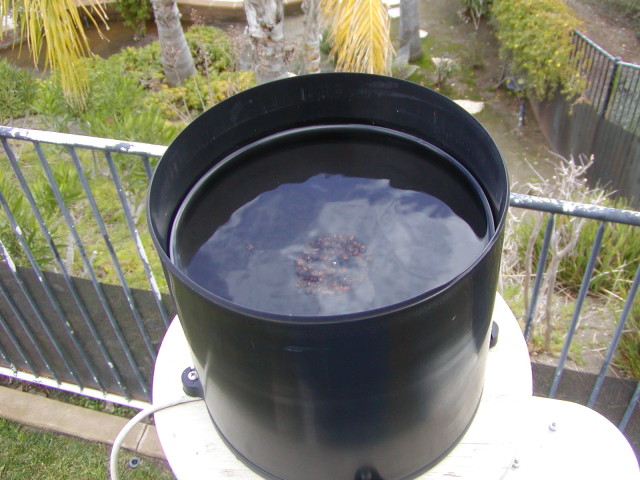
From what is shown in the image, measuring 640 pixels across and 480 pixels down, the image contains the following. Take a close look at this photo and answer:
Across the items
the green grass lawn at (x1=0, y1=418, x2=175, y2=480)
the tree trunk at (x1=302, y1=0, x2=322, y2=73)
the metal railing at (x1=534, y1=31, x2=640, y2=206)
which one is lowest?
the metal railing at (x1=534, y1=31, x2=640, y2=206)

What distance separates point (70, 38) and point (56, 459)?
3653 mm

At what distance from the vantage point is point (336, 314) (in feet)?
3.81

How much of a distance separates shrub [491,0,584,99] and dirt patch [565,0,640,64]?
1.66 metres

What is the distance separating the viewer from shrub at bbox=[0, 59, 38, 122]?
8.07m

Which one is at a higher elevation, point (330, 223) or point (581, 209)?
point (330, 223)

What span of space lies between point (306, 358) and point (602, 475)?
1100 mm

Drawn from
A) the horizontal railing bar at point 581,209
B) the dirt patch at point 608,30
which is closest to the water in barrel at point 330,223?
the horizontal railing bar at point 581,209

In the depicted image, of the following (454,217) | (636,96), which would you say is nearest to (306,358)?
(454,217)

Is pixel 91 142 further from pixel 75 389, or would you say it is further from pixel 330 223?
pixel 75 389

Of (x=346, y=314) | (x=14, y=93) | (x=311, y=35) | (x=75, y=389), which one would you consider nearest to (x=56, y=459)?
(x=75, y=389)

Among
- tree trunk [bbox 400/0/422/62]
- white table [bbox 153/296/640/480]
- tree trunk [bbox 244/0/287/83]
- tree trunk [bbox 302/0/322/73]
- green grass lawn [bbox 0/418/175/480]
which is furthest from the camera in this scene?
tree trunk [bbox 400/0/422/62]

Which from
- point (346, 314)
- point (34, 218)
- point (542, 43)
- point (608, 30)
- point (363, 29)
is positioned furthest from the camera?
point (608, 30)

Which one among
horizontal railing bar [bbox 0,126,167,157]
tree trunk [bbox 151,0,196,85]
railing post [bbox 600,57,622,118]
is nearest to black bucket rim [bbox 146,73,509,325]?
horizontal railing bar [bbox 0,126,167,157]

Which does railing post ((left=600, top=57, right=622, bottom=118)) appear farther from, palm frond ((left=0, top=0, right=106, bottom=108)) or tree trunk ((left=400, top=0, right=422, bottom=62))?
palm frond ((left=0, top=0, right=106, bottom=108))
